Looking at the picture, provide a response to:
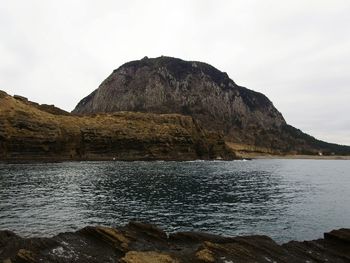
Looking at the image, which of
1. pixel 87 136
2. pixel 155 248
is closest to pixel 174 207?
pixel 155 248

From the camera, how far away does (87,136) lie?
6319 inches

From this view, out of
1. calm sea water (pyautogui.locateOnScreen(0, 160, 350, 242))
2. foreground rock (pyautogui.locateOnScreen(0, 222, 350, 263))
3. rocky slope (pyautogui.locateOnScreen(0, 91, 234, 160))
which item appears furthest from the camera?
rocky slope (pyautogui.locateOnScreen(0, 91, 234, 160))

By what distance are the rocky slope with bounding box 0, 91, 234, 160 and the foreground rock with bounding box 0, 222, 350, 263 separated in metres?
121

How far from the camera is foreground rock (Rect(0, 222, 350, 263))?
21.4m

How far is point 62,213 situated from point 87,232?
2115cm

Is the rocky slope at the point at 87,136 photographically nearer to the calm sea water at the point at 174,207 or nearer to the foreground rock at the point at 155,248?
the calm sea water at the point at 174,207

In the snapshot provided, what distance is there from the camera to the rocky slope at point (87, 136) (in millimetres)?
141125

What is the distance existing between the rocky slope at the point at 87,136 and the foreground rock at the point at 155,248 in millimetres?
121163

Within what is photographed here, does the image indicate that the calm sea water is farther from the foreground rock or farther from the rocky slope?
the rocky slope

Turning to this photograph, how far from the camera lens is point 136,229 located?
28.1 meters

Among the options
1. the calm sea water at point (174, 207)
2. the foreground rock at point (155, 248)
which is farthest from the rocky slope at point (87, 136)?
the foreground rock at point (155, 248)

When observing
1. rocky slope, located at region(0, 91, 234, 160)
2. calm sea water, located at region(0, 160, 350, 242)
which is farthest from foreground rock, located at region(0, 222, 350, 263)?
rocky slope, located at region(0, 91, 234, 160)

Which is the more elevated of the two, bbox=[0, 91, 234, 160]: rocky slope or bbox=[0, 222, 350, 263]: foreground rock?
bbox=[0, 91, 234, 160]: rocky slope

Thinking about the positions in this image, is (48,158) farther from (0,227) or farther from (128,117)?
(0,227)
